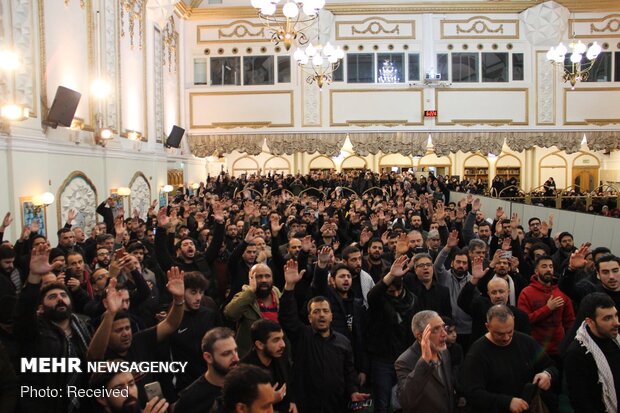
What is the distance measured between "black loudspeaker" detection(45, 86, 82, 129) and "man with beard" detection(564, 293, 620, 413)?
9.35 m

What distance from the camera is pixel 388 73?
21.6 meters

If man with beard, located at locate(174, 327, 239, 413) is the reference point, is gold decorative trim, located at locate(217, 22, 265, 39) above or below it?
above

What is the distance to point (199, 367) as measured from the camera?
3887 millimetres

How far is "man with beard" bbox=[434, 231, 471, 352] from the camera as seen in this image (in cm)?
521

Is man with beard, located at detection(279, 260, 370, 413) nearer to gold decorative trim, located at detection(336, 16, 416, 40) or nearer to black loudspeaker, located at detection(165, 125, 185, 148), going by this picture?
black loudspeaker, located at detection(165, 125, 185, 148)

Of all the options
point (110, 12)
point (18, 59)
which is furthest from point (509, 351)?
point (110, 12)

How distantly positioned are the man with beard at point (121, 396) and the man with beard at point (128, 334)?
31cm

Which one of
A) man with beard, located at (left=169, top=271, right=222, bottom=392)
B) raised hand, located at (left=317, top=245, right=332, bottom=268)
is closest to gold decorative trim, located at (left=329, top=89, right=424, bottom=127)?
raised hand, located at (left=317, top=245, right=332, bottom=268)

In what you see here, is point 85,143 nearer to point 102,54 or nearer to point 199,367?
point 102,54

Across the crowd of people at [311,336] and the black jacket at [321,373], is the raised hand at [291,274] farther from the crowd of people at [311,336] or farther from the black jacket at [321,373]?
the black jacket at [321,373]

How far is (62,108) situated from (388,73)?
46.2ft

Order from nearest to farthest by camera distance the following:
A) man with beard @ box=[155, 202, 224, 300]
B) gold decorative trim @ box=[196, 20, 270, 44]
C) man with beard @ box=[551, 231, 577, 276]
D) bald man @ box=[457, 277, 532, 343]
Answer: bald man @ box=[457, 277, 532, 343] < man with beard @ box=[155, 202, 224, 300] < man with beard @ box=[551, 231, 577, 276] < gold decorative trim @ box=[196, 20, 270, 44]

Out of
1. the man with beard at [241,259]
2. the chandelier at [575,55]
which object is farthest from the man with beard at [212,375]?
the chandelier at [575,55]

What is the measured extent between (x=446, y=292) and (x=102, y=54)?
1047 centimetres
